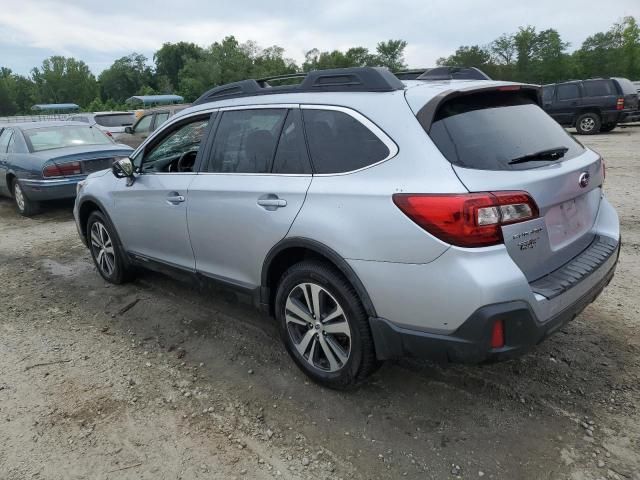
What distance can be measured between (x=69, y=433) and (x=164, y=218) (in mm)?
1707

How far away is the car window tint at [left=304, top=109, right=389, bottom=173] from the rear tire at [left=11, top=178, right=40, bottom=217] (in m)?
7.18

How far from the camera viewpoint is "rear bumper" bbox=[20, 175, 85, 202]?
8.02 metres

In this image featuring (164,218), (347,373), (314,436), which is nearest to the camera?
(314,436)

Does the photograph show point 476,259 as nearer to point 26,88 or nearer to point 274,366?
point 274,366

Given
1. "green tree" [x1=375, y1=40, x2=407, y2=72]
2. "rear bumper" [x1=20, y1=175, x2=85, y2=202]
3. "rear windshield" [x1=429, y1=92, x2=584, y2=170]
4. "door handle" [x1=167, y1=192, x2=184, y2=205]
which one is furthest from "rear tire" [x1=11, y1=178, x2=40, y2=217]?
"green tree" [x1=375, y1=40, x2=407, y2=72]

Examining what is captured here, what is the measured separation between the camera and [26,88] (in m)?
Result: 101

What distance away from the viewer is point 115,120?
19.0 m

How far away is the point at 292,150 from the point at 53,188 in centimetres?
639

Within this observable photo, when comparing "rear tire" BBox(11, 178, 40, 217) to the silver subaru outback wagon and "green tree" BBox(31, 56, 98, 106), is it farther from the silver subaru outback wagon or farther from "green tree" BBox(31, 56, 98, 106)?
"green tree" BBox(31, 56, 98, 106)

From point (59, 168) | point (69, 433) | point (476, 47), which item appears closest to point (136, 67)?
point (476, 47)

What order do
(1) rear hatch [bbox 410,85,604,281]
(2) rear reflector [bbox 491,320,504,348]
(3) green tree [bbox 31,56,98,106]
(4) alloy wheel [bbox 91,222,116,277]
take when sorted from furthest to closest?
1. (3) green tree [bbox 31,56,98,106]
2. (4) alloy wheel [bbox 91,222,116,277]
3. (1) rear hatch [bbox 410,85,604,281]
4. (2) rear reflector [bbox 491,320,504,348]

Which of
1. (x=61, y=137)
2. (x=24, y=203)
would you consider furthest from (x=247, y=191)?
(x=61, y=137)

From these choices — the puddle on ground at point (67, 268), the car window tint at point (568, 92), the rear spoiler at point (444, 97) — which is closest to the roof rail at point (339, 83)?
the rear spoiler at point (444, 97)

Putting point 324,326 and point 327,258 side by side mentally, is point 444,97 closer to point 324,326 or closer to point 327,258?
point 327,258
